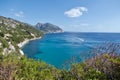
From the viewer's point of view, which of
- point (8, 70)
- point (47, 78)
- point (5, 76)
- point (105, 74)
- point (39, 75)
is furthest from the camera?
point (39, 75)

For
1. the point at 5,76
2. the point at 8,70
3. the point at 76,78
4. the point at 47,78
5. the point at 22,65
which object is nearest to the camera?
the point at 5,76

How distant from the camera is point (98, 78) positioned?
10.3m

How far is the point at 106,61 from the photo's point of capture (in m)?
10.8

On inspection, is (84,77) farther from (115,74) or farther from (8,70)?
(8,70)

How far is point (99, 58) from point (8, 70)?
4967mm

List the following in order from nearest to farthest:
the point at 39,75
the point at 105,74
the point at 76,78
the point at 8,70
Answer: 1. the point at 8,70
2. the point at 105,74
3. the point at 76,78
4. the point at 39,75

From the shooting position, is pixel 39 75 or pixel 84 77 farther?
pixel 39 75

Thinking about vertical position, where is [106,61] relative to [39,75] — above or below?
above

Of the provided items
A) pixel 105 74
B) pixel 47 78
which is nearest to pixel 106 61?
pixel 105 74

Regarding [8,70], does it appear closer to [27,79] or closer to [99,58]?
[27,79]

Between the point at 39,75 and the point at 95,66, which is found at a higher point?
the point at 95,66

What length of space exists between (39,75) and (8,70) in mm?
3970

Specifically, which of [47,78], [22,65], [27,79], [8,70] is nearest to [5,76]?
[8,70]

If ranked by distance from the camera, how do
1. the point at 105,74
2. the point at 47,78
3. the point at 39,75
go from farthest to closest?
the point at 39,75 < the point at 47,78 < the point at 105,74
